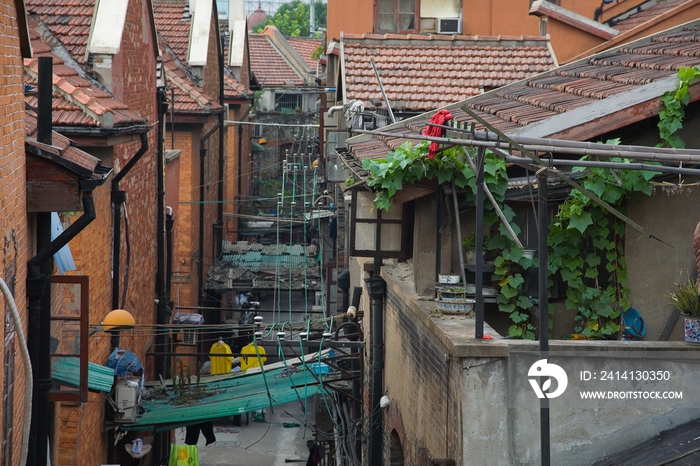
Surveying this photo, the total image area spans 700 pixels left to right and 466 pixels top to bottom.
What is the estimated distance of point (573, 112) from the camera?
933 cm

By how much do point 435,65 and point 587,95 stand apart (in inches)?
279

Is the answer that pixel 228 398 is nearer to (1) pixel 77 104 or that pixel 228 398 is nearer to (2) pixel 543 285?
(1) pixel 77 104

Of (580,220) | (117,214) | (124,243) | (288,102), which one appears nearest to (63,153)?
(580,220)

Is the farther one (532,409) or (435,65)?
(435,65)

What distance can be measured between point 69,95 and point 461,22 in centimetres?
1235

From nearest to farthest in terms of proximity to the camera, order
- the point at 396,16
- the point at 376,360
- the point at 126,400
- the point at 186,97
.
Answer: the point at 376,360
the point at 126,400
the point at 396,16
the point at 186,97

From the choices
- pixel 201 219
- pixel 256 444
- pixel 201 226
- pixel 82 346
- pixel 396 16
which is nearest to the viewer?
pixel 82 346

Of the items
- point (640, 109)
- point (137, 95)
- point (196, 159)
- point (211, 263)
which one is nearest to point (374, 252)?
point (640, 109)

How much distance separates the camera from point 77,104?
11391 millimetres

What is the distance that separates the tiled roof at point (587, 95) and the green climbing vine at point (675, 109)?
9cm

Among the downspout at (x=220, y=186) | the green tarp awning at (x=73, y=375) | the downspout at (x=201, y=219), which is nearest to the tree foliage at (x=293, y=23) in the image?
the downspout at (x=220, y=186)

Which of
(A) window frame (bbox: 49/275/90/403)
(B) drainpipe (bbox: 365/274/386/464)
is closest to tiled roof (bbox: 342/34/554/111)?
(B) drainpipe (bbox: 365/274/386/464)

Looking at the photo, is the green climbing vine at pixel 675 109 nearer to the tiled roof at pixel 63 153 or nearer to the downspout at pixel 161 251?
the tiled roof at pixel 63 153

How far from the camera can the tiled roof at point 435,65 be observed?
16000mm
